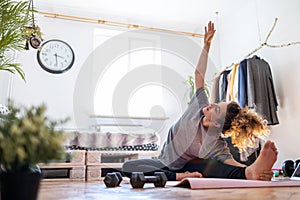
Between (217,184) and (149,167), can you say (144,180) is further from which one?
(149,167)

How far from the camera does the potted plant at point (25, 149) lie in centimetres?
42

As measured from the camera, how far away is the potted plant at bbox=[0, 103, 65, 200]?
42 cm

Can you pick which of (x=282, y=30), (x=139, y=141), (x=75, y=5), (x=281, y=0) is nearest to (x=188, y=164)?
(x=139, y=141)

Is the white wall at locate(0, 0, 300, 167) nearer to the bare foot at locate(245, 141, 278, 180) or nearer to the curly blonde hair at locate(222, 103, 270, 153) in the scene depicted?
the curly blonde hair at locate(222, 103, 270, 153)

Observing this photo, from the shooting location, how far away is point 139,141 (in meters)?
2.84

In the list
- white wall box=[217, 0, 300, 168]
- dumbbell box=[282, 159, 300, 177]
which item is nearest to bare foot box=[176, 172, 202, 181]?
dumbbell box=[282, 159, 300, 177]

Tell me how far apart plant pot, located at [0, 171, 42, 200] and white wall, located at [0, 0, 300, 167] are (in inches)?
82.7

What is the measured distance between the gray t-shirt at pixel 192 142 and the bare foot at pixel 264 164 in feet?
0.71

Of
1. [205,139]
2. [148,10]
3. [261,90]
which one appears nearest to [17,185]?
[205,139]

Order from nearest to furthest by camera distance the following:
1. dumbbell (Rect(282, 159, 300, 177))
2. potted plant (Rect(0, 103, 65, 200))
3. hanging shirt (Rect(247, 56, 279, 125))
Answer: potted plant (Rect(0, 103, 65, 200)), dumbbell (Rect(282, 159, 300, 177)), hanging shirt (Rect(247, 56, 279, 125))

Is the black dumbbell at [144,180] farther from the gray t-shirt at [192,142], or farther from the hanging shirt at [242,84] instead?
the hanging shirt at [242,84]

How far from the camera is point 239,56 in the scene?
356 cm

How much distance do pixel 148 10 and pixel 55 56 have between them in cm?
118

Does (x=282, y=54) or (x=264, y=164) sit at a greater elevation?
(x=282, y=54)
